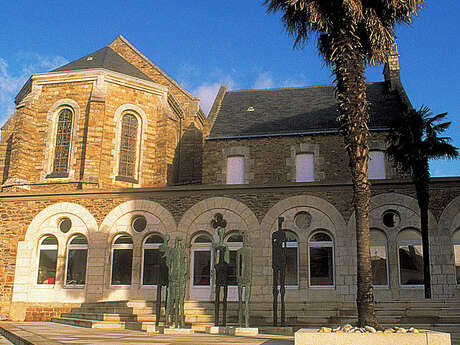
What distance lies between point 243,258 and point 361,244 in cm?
363

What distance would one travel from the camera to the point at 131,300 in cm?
1817

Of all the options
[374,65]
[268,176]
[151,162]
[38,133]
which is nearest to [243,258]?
[374,65]

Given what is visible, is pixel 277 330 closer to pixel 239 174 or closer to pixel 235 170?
Result: pixel 239 174

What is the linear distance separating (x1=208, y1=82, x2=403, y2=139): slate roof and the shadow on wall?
251 centimetres

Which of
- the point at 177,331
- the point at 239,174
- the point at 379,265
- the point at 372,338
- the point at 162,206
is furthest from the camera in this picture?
the point at 239,174

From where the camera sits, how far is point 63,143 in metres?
24.6

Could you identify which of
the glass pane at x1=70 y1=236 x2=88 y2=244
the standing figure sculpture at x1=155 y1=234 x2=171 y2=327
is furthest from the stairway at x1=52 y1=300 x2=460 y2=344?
the glass pane at x1=70 y1=236 x2=88 y2=244

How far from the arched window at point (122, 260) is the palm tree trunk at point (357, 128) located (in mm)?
10514

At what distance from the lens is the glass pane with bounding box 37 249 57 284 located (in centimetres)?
1944

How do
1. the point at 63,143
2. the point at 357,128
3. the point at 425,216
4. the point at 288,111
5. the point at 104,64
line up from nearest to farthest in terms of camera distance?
the point at 357,128
the point at 425,216
the point at 63,143
the point at 104,64
the point at 288,111

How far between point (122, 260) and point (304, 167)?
10.5m

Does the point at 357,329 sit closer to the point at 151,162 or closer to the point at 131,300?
the point at 131,300

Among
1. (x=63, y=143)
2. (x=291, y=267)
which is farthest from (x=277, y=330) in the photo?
(x=63, y=143)

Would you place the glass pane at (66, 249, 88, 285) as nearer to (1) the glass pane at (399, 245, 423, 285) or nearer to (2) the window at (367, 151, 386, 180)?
(1) the glass pane at (399, 245, 423, 285)
